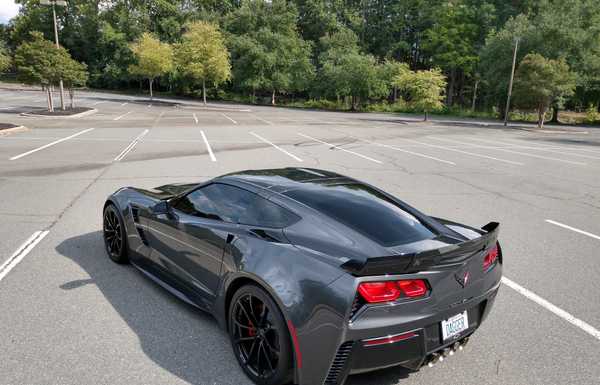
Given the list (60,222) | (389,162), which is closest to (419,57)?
(389,162)

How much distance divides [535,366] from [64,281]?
4484 mm

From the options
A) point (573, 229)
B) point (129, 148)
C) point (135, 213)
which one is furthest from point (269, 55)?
point (135, 213)

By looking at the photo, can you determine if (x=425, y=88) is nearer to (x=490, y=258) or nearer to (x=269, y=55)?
(x=269, y=55)

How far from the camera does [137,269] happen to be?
15.3 feet

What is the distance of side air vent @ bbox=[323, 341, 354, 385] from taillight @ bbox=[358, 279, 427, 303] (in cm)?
30

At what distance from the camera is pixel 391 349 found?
8.45 ft

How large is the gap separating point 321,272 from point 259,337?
738 millimetres

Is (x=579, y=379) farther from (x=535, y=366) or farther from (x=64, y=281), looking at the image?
(x=64, y=281)

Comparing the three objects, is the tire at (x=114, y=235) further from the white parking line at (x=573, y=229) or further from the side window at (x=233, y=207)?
the white parking line at (x=573, y=229)

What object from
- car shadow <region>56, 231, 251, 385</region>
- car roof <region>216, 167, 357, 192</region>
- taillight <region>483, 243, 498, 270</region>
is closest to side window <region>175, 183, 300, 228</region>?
car roof <region>216, 167, 357, 192</region>

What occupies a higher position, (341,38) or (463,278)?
(341,38)

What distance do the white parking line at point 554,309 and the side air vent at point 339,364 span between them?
2683 mm

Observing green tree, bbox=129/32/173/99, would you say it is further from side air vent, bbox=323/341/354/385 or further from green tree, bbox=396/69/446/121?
side air vent, bbox=323/341/354/385

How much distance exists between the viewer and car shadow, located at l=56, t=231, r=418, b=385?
315 cm
